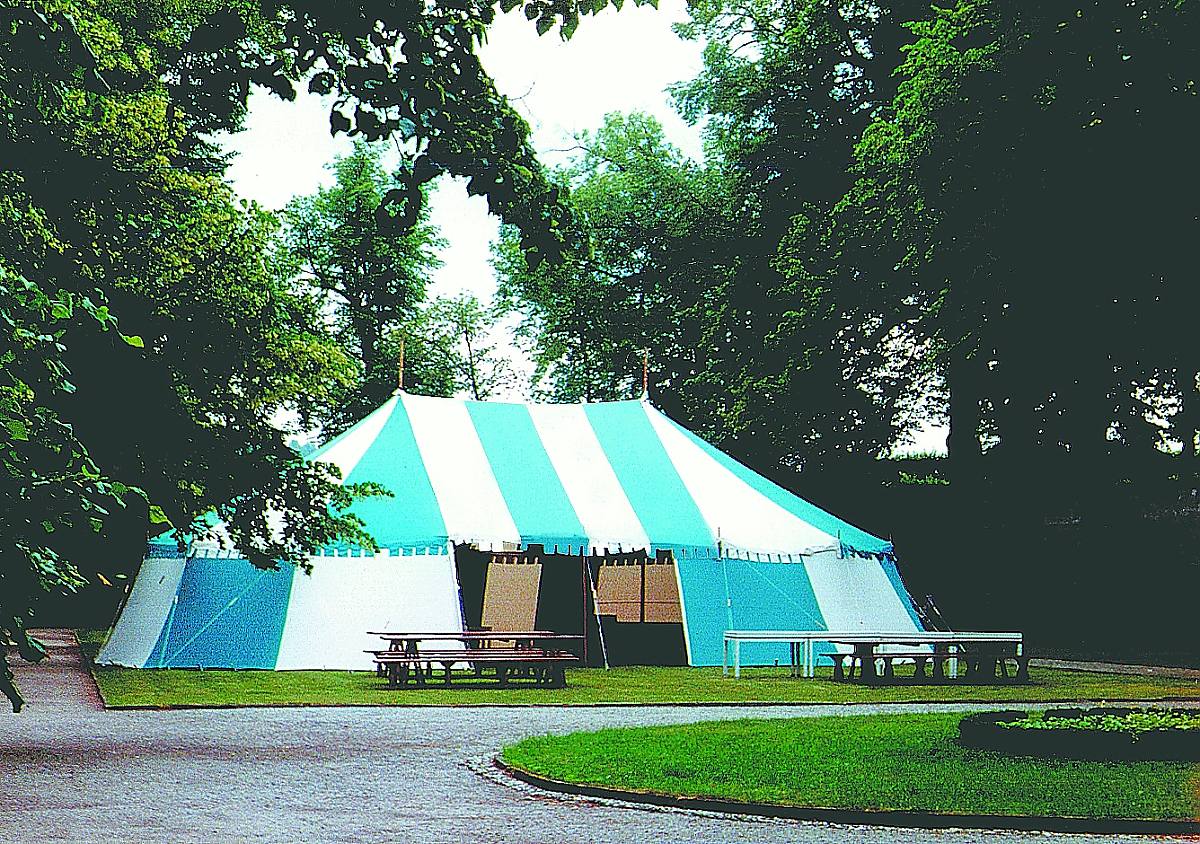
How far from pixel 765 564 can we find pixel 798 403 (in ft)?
23.0

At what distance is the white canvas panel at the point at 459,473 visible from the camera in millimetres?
15609

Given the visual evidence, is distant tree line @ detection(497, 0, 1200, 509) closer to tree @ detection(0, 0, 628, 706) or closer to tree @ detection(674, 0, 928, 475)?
tree @ detection(674, 0, 928, 475)

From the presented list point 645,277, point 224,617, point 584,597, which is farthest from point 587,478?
point 645,277

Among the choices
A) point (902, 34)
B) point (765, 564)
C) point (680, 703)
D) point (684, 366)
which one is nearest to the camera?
point (680, 703)

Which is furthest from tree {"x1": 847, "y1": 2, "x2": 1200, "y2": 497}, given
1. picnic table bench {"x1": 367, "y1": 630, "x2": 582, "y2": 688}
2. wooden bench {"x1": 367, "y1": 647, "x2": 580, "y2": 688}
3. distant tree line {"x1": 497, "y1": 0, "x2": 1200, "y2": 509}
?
wooden bench {"x1": 367, "y1": 647, "x2": 580, "y2": 688}

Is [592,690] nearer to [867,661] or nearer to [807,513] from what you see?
[867,661]

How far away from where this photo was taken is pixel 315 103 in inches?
180

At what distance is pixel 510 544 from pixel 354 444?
2.33 metres

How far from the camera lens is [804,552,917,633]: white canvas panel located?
17.3m

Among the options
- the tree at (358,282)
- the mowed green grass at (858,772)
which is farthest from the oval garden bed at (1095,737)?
the tree at (358,282)

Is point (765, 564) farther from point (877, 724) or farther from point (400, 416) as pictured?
point (877, 724)

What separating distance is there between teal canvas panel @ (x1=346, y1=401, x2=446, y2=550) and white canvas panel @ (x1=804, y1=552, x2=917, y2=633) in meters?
4.46

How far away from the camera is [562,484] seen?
55.6ft

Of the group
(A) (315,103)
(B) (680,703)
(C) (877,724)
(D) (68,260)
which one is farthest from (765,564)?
(A) (315,103)
